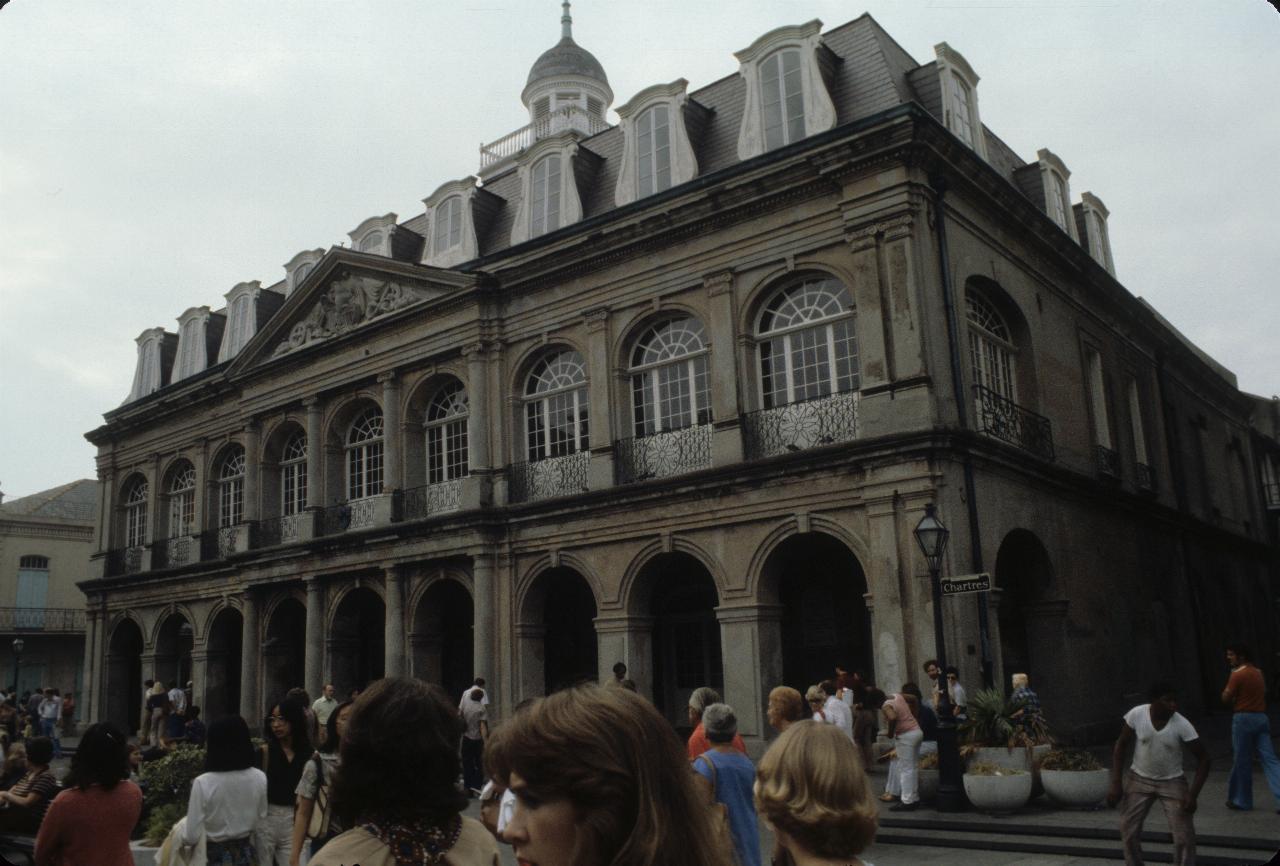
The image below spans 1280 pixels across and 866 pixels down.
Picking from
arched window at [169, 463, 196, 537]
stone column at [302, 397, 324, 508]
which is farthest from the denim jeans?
arched window at [169, 463, 196, 537]

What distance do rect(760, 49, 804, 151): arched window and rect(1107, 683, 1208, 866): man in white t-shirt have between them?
13100mm

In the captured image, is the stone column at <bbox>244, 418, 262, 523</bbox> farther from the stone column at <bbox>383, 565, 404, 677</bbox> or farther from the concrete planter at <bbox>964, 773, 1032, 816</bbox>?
the concrete planter at <bbox>964, 773, 1032, 816</bbox>

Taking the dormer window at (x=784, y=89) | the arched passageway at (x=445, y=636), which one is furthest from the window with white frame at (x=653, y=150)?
the arched passageway at (x=445, y=636)

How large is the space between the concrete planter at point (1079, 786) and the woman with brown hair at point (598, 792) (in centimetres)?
1123

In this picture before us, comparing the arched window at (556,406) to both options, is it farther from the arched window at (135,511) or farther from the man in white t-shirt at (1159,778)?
the arched window at (135,511)

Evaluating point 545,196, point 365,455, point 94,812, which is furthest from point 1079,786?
point 365,455

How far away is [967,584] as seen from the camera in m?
13.9

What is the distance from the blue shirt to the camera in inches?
242

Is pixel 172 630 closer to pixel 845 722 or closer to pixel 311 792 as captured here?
pixel 845 722

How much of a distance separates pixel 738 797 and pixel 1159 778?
394cm

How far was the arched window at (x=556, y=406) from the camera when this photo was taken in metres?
22.0

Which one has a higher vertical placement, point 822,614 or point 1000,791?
point 822,614

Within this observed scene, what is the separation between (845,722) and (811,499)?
4.19 meters

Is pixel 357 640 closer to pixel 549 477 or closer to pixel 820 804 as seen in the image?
pixel 549 477
